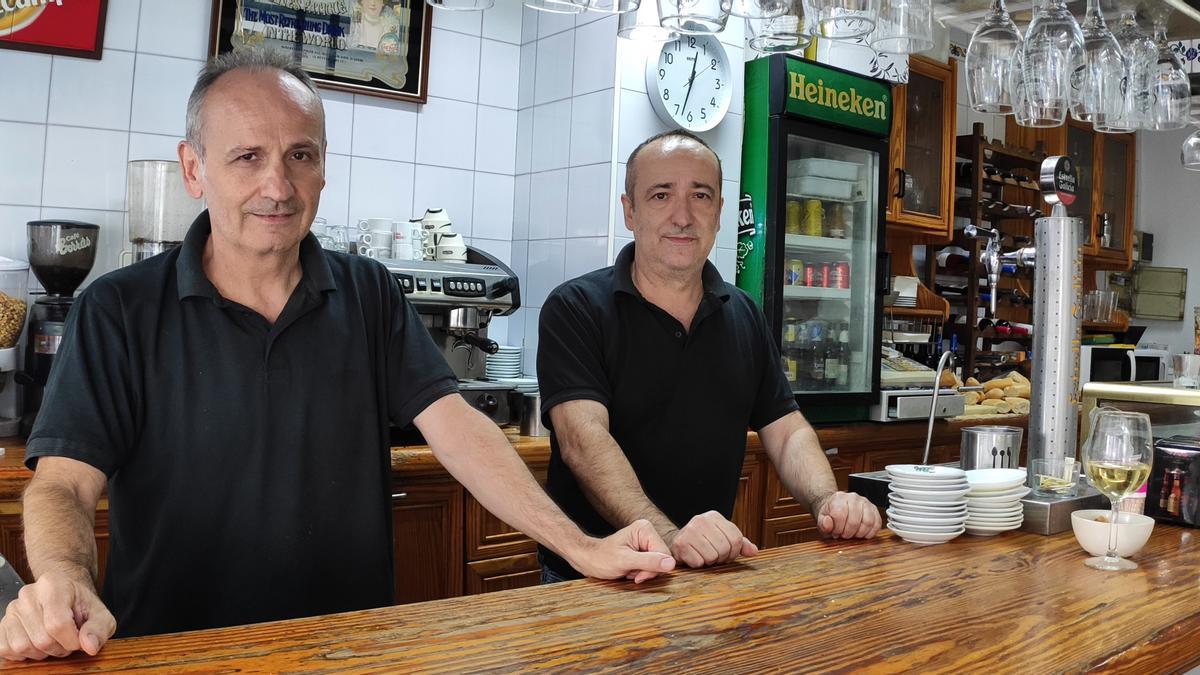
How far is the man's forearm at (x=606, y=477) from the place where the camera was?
2.07 meters

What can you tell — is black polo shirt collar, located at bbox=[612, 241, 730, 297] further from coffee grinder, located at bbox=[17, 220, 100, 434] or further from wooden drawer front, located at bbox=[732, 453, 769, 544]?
coffee grinder, located at bbox=[17, 220, 100, 434]

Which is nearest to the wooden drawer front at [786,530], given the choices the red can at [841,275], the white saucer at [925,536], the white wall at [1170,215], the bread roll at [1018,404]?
the red can at [841,275]

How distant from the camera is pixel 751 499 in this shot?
4027 mm

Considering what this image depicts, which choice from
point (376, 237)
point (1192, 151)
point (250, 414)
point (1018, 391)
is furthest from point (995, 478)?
point (1018, 391)

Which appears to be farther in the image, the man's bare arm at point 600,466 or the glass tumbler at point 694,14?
the man's bare arm at point 600,466

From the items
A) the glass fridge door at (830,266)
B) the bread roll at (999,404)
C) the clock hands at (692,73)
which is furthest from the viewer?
the bread roll at (999,404)

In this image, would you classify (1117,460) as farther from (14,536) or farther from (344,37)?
(344,37)

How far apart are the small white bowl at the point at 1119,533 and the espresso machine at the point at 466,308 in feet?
6.52

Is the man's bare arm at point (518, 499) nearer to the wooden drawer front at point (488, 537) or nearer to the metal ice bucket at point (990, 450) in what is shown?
the metal ice bucket at point (990, 450)

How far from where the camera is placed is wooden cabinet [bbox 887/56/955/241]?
212 inches

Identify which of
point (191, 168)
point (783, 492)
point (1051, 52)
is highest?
point (1051, 52)

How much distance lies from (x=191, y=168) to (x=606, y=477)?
1013mm

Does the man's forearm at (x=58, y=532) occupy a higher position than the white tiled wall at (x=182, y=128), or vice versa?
the white tiled wall at (x=182, y=128)

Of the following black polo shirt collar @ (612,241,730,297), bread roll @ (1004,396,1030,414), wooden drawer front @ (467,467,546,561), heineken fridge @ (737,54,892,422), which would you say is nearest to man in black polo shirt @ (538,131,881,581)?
black polo shirt collar @ (612,241,730,297)
